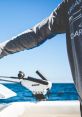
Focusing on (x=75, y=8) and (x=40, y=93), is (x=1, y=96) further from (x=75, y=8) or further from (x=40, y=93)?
(x=40, y=93)

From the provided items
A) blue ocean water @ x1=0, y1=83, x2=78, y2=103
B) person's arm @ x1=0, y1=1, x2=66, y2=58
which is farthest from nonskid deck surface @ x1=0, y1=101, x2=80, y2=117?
person's arm @ x1=0, y1=1, x2=66, y2=58

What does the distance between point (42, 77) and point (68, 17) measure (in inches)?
76.4

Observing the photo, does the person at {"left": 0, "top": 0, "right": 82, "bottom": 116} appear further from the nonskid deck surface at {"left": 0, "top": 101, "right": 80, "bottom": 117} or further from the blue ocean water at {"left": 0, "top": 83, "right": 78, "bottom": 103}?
the nonskid deck surface at {"left": 0, "top": 101, "right": 80, "bottom": 117}

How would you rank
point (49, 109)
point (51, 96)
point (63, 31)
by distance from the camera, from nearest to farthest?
1. point (63, 31)
2. point (49, 109)
3. point (51, 96)

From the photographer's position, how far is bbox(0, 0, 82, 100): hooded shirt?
78 centimetres

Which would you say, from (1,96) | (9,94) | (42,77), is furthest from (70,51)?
(42,77)

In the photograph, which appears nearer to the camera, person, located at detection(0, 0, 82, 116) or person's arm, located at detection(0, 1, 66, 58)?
person, located at detection(0, 0, 82, 116)

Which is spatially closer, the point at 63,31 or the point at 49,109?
the point at 63,31

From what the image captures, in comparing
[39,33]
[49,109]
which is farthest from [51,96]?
[39,33]

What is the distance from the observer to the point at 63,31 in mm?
984

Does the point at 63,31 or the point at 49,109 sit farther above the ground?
the point at 63,31

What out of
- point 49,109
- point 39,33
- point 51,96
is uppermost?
point 39,33

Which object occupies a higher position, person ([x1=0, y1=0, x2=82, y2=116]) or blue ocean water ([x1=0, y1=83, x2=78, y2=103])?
person ([x1=0, y1=0, x2=82, y2=116])

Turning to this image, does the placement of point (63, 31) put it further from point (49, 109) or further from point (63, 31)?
point (49, 109)
